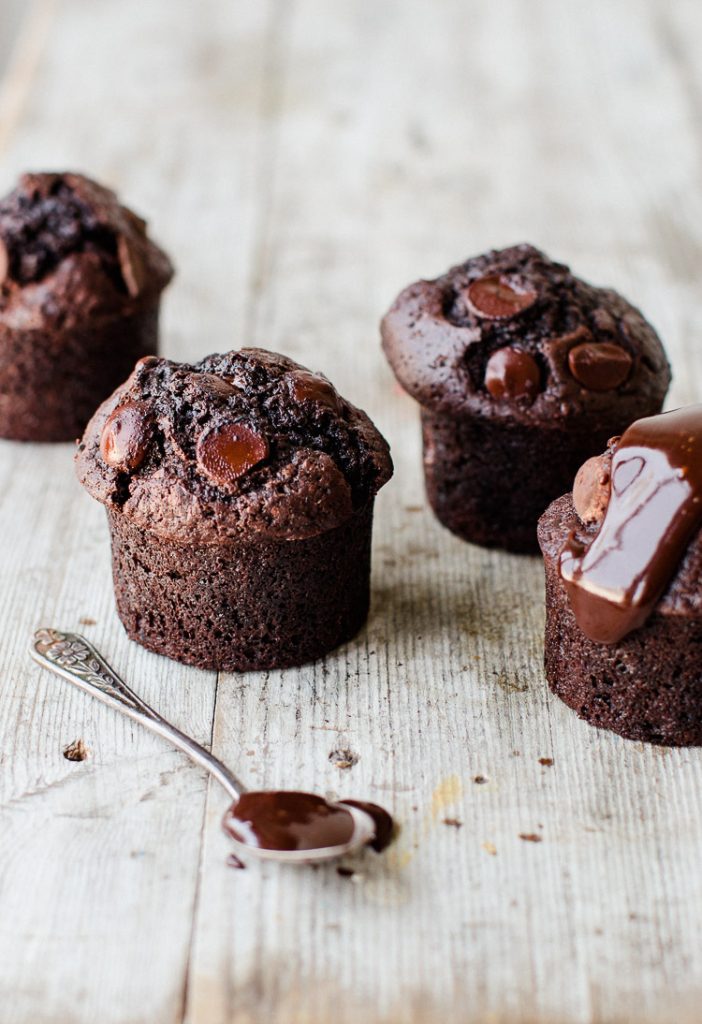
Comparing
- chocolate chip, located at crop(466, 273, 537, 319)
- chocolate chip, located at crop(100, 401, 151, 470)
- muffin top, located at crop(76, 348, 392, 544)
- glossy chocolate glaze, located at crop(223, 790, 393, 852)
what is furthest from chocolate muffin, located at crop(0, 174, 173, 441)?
glossy chocolate glaze, located at crop(223, 790, 393, 852)

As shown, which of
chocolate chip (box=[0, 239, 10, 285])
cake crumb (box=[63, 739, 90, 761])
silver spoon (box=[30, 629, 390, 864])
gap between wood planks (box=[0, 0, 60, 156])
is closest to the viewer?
silver spoon (box=[30, 629, 390, 864])

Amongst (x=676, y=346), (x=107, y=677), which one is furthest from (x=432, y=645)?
(x=676, y=346)

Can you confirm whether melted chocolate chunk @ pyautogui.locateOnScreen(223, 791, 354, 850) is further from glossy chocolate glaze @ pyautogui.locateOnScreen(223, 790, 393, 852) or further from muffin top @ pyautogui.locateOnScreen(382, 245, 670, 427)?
muffin top @ pyautogui.locateOnScreen(382, 245, 670, 427)

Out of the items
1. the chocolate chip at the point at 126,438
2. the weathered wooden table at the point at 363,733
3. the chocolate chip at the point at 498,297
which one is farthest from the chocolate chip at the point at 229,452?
the chocolate chip at the point at 498,297

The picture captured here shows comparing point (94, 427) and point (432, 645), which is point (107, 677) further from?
point (432, 645)

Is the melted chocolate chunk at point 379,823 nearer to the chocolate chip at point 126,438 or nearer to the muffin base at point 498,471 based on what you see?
the chocolate chip at point 126,438

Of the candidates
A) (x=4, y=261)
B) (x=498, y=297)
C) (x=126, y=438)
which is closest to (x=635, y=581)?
(x=498, y=297)
